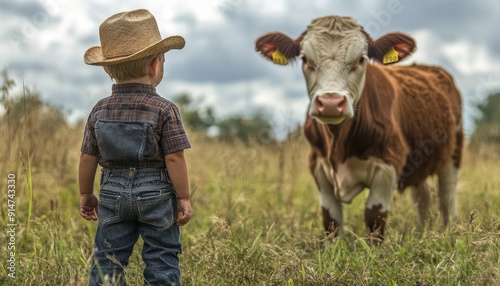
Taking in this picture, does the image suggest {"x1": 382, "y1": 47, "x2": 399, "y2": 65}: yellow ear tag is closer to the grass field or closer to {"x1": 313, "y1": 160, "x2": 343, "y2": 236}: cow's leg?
{"x1": 313, "y1": 160, "x2": 343, "y2": 236}: cow's leg

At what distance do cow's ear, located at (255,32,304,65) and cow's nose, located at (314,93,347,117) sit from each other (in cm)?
81

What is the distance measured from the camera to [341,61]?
14.4 feet

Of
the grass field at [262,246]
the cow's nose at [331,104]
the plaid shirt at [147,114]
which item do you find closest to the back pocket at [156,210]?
the plaid shirt at [147,114]

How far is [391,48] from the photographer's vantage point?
15.4 ft

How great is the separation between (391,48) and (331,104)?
1010mm

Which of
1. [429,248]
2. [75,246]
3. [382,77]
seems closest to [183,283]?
[75,246]

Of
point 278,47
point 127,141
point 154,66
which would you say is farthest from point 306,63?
point 127,141

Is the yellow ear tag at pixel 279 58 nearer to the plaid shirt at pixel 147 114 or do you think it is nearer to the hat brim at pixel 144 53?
the hat brim at pixel 144 53

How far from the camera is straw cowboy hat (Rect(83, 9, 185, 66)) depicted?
279cm

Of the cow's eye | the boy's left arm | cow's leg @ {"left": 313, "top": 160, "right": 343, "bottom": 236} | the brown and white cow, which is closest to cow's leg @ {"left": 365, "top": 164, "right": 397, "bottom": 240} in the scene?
the brown and white cow

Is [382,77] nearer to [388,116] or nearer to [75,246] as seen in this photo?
[388,116]

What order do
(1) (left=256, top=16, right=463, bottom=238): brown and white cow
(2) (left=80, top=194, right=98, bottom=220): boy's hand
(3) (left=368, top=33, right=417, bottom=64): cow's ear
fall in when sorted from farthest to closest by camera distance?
(3) (left=368, top=33, right=417, bottom=64): cow's ear, (1) (left=256, top=16, right=463, bottom=238): brown and white cow, (2) (left=80, top=194, right=98, bottom=220): boy's hand

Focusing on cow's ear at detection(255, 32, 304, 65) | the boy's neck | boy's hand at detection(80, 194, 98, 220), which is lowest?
boy's hand at detection(80, 194, 98, 220)

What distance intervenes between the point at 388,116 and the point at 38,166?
3.82m
